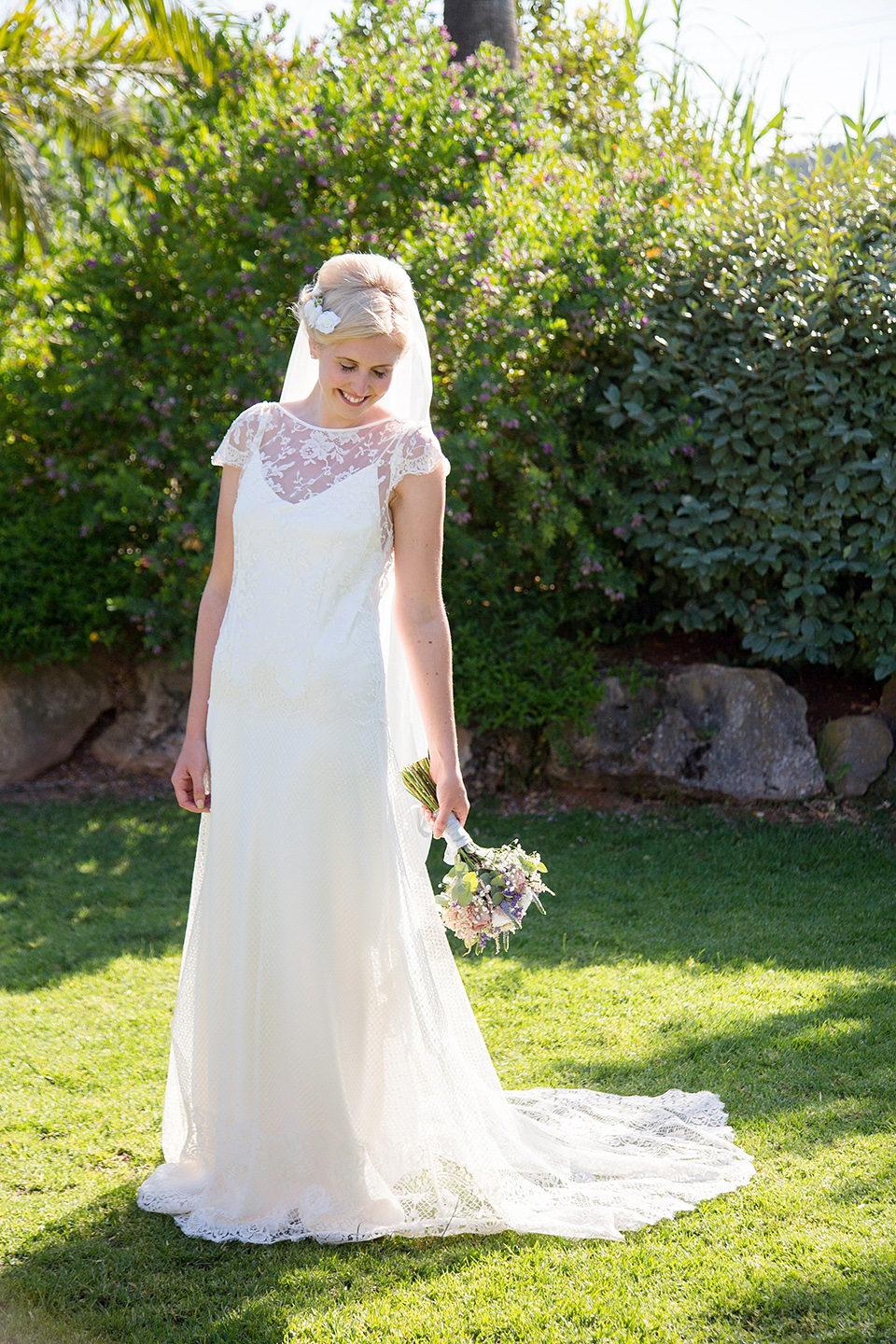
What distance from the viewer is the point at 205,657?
3.08 m

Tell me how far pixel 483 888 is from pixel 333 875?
14.6 inches

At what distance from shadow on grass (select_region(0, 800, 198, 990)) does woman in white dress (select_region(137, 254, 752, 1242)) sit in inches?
81.8

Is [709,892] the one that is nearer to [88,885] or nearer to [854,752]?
[854,752]

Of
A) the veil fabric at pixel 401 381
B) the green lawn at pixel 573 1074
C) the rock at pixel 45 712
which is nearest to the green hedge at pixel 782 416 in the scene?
the green lawn at pixel 573 1074

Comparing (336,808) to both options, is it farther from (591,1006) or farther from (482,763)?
(482,763)

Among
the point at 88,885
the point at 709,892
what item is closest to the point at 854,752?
the point at 709,892

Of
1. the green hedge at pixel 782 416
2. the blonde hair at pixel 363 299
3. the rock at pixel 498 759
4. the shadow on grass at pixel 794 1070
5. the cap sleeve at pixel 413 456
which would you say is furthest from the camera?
the rock at pixel 498 759

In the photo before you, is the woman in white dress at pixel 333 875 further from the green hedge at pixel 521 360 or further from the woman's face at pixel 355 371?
the green hedge at pixel 521 360

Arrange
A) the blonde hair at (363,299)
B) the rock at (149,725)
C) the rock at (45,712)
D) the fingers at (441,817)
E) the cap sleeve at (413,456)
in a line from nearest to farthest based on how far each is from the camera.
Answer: the blonde hair at (363,299)
the cap sleeve at (413,456)
the fingers at (441,817)
the rock at (45,712)
the rock at (149,725)

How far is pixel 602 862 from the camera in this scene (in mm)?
6059

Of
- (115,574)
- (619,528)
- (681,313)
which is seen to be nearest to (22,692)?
(115,574)

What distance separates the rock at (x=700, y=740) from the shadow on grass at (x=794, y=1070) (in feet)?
7.97

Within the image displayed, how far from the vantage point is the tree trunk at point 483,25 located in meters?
7.93

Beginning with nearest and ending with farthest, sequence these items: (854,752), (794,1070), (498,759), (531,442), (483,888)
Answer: (483,888) → (794,1070) → (854,752) → (531,442) → (498,759)
